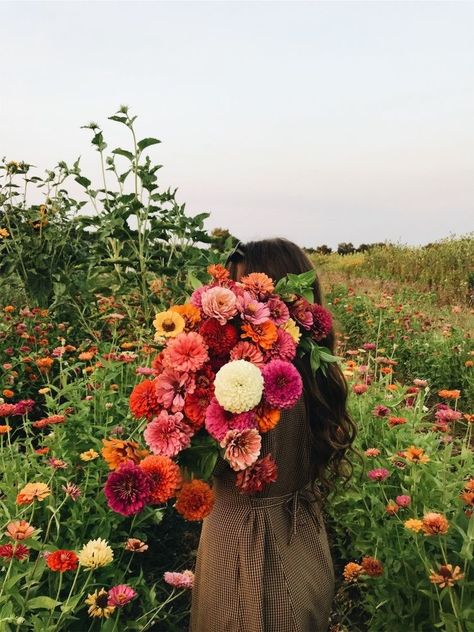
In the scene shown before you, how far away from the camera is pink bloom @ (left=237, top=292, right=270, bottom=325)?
1.28 m

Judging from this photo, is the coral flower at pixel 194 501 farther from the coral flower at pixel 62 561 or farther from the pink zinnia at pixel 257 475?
the coral flower at pixel 62 561

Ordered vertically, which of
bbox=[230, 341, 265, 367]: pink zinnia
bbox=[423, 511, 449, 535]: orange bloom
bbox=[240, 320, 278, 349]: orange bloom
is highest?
bbox=[240, 320, 278, 349]: orange bloom

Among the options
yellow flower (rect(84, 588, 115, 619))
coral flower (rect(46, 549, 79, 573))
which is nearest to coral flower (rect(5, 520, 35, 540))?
coral flower (rect(46, 549, 79, 573))

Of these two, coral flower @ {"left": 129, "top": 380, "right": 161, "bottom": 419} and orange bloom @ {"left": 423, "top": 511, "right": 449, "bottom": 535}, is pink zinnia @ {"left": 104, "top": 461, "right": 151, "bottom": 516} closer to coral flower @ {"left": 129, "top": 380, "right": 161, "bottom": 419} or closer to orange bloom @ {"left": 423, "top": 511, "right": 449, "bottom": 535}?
coral flower @ {"left": 129, "top": 380, "right": 161, "bottom": 419}

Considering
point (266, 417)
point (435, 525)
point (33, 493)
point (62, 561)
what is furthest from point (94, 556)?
point (435, 525)

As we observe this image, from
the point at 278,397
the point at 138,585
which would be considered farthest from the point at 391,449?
the point at 278,397

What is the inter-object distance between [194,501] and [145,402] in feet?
0.75

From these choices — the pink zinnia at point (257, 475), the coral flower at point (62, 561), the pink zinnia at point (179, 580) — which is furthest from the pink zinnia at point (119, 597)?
the pink zinnia at point (257, 475)

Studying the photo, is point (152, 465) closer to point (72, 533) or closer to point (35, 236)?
point (72, 533)

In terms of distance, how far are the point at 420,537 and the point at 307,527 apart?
422 millimetres

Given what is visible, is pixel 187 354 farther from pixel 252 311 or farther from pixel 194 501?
pixel 194 501

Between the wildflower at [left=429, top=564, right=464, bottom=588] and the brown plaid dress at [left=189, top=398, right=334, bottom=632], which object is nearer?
the wildflower at [left=429, top=564, right=464, bottom=588]

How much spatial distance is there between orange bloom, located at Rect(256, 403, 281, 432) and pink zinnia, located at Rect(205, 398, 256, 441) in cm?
5

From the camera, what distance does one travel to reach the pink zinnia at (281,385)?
1.22m
